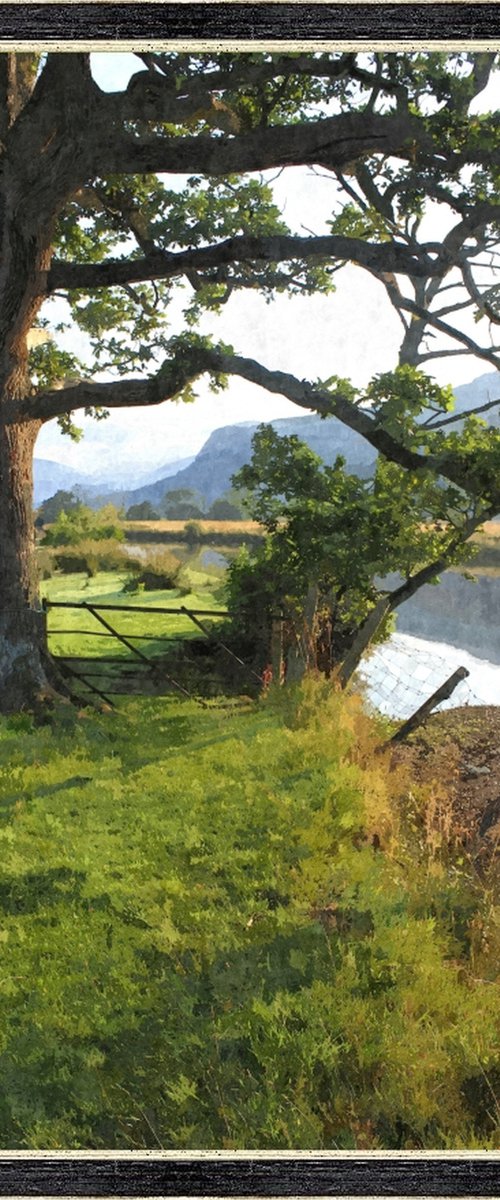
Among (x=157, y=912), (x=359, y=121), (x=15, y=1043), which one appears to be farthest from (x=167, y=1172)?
(x=359, y=121)

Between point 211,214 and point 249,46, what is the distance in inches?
85.7

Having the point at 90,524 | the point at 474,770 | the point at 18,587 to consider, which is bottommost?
the point at 474,770

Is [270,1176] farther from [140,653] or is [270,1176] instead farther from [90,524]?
[140,653]

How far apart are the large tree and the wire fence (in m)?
0.98

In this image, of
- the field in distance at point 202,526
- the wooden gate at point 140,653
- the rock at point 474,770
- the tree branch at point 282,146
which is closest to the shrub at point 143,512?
the field in distance at point 202,526

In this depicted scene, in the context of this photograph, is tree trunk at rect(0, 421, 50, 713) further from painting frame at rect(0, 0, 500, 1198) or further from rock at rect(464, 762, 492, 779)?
rock at rect(464, 762, 492, 779)

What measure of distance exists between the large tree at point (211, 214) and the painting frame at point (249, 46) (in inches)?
27.8

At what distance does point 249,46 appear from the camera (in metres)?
3.58

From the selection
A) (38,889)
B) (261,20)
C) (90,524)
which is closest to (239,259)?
(261,20)

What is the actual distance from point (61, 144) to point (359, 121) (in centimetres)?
256

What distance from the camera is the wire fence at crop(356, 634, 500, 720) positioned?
5.02m

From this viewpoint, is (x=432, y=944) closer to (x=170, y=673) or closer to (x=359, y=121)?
(x=170, y=673)

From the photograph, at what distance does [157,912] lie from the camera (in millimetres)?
4410

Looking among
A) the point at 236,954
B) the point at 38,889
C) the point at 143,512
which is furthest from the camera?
the point at 143,512
